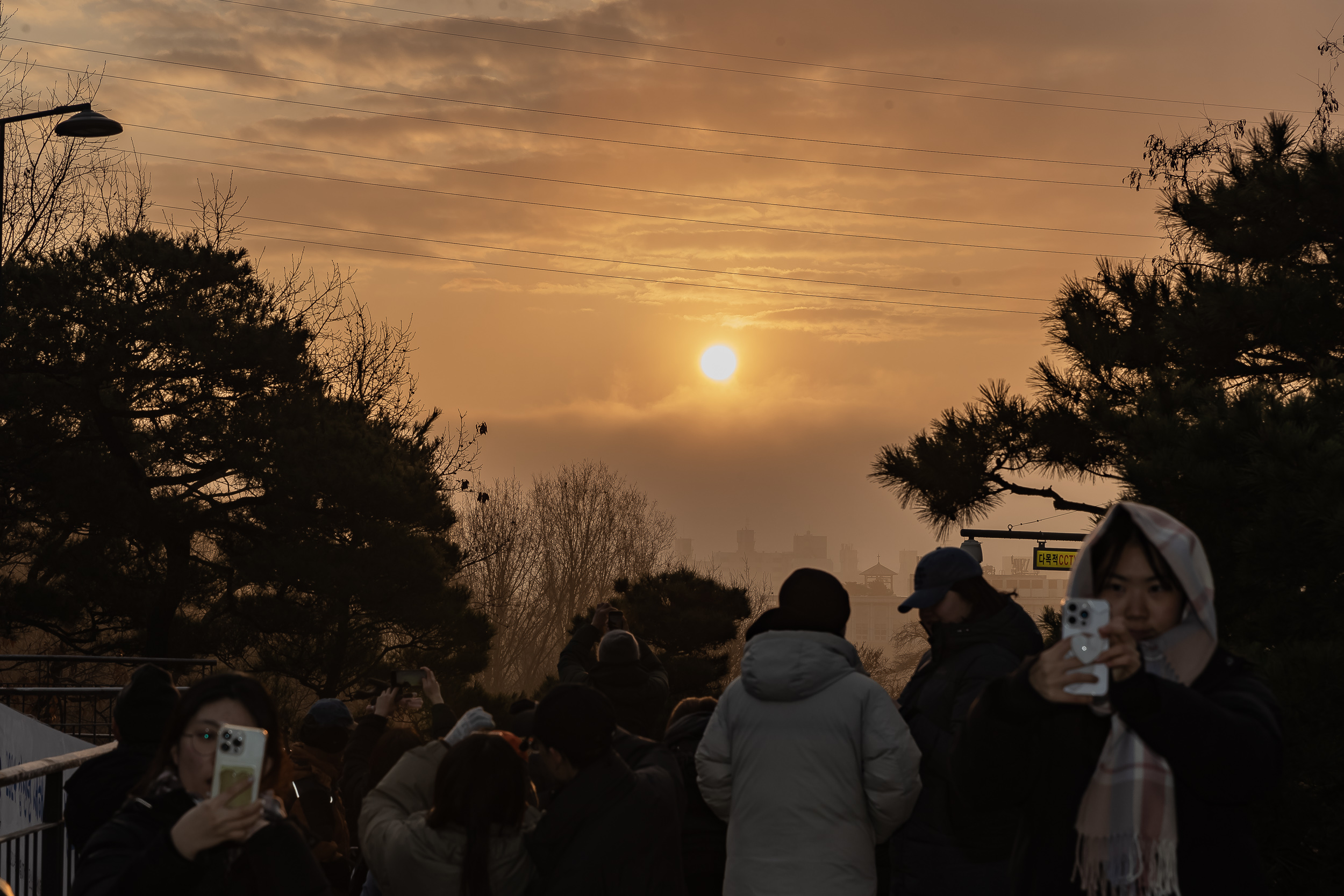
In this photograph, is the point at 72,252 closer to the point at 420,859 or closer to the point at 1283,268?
the point at 1283,268

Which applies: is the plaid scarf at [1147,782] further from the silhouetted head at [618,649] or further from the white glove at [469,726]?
the silhouetted head at [618,649]

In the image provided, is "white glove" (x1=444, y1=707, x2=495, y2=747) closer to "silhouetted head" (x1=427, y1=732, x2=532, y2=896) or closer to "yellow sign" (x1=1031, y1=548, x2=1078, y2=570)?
"silhouetted head" (x1=427, y1=732, x2=532, y2=896)

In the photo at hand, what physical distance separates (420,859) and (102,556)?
728 inches

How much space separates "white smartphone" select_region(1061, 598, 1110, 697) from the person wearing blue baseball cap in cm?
199

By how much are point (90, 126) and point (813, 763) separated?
15.0 metres

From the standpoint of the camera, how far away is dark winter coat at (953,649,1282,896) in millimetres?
2211

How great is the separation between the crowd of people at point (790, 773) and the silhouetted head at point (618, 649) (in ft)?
0.05

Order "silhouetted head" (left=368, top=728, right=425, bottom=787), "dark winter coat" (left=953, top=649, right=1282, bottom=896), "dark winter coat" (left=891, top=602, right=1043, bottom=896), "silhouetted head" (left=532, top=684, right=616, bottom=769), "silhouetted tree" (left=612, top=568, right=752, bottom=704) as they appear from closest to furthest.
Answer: "dark winter coat" (left=953, top=649, right=1282, bottom=896), "silhouetted head" (left=532, top=684, right=616, bottom=769), "dark winter coat" (left=891, top=602, right=1043, bottom=896), "silhouetted head" (left=368, top=728, right=425, bottom=787), "silhouetted tree" (left=612, top=568, right=752, bottom=704)

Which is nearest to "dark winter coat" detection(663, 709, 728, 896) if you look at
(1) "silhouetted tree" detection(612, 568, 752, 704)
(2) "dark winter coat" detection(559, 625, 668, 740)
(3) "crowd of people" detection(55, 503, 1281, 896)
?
(3) "crowd of people" detection(55, 503, 1281, 896)

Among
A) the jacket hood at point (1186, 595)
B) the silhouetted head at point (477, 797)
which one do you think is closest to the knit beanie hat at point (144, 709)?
the silhouetted head at point (477, 797)

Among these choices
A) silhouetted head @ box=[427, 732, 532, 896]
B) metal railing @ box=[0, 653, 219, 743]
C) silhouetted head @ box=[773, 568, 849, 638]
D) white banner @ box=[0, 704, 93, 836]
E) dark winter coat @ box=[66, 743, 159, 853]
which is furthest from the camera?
metal railing @ box=[0, 653, 219, 743]

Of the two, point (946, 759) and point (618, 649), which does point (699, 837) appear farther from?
point (946, 759)

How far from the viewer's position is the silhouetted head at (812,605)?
4430 mm

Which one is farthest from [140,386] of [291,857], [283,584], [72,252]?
[291,857]
